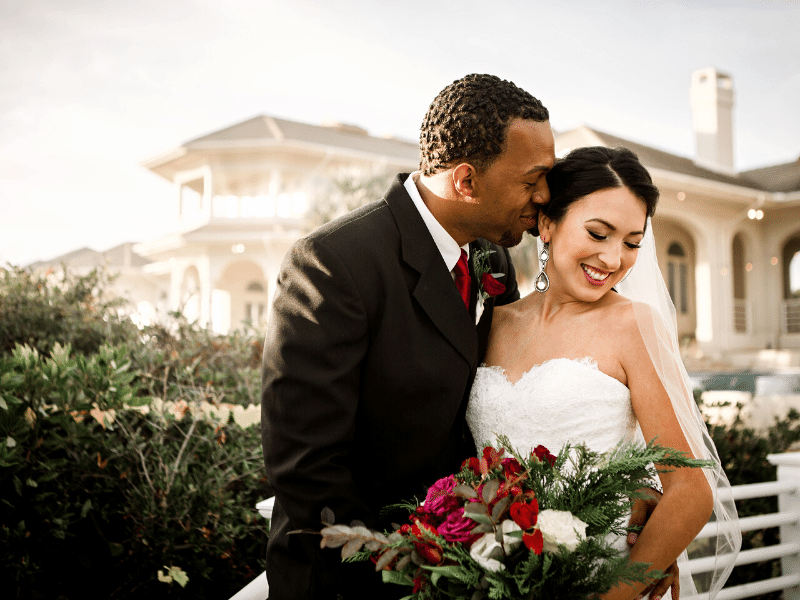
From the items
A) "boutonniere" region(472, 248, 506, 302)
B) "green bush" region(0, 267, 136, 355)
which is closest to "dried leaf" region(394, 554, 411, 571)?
"boutonniere" region(472, 248, 506, 302)

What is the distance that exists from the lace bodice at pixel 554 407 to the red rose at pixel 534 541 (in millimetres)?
959

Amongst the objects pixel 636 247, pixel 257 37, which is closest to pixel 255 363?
pixel 636 247

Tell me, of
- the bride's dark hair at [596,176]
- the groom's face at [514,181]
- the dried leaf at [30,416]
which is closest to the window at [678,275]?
the bride's dark hair at [596,176]

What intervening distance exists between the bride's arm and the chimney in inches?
1002

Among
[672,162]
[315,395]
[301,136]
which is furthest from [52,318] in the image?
[672,162]

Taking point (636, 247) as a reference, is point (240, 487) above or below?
below

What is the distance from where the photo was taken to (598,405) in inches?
90.7

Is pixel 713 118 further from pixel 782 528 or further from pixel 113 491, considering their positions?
pixel 113 491

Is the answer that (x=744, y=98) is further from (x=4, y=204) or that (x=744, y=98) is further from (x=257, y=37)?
(x=4, y=204)

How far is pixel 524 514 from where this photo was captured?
1406 millimetres

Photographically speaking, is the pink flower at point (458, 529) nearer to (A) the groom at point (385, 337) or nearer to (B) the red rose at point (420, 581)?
(B) the red rose at point (420, 581)

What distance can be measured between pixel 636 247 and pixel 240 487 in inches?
102

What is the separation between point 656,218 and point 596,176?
20.6 metres

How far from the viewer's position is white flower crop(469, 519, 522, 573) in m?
1.40
